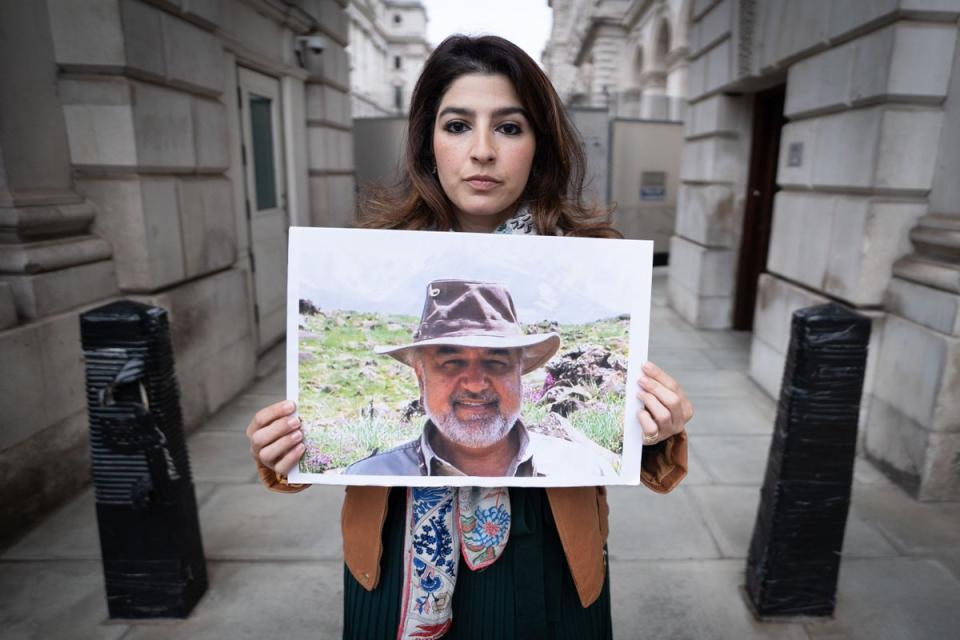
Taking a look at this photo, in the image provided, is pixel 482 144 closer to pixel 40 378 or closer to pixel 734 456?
pixel 40 378

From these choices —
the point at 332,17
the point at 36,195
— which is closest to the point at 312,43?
the point at 332,17

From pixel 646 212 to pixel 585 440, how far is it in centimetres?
1122

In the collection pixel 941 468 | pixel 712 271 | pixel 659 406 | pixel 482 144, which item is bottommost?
pixel 941 468

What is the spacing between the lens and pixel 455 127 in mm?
1356

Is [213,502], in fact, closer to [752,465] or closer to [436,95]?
[436,95]

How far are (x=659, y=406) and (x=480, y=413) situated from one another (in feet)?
1.17

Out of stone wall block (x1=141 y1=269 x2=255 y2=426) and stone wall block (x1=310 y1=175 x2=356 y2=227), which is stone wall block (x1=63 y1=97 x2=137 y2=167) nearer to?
stone wall block (x1=141 y1=269 x2=255 y2=426)

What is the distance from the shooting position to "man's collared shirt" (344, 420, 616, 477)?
4.01 feet

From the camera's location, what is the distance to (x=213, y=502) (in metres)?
3.52

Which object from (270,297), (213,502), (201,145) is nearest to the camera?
(213,502)

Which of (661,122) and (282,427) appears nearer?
(282,427)

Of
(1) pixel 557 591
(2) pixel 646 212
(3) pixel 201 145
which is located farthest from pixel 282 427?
(2) pixel 646 212

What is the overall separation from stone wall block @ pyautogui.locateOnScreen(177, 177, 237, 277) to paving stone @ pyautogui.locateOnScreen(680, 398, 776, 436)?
3.95 metres

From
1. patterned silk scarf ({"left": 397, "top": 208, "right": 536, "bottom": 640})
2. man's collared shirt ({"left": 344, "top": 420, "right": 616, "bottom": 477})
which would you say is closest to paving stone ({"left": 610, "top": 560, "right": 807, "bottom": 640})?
patterned silk scarf ({"left": 397, "top": 208, "right": 536, "bottom": 640})
